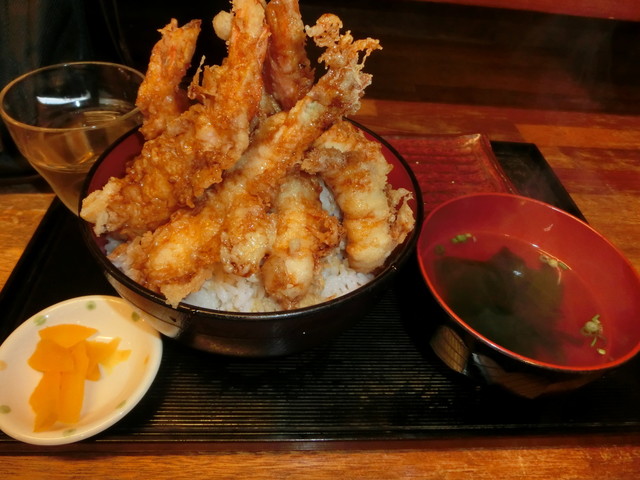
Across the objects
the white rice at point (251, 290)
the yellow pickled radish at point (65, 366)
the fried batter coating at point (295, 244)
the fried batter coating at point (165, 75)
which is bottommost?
the yellow pickled radish at point (65, 366)

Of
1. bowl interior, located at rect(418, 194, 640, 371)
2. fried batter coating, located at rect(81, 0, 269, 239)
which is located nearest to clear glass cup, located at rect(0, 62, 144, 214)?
fried batter coating, located at rect(81, 0, 269, 239)

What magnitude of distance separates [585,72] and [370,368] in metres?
3.42

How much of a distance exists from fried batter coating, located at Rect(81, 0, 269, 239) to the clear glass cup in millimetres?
300

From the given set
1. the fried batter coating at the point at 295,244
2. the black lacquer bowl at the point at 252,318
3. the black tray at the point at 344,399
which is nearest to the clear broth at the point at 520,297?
the black tray at the point at 344,399

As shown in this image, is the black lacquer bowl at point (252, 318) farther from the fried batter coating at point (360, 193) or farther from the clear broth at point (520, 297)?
the clear broth at point (520, 297)

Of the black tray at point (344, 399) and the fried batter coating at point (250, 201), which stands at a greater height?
the fried batter coating at point (250, 201)

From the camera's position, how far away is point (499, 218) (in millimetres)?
1823

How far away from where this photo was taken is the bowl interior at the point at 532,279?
4.81ft

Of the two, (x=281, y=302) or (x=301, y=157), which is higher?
(x=301, y=157)

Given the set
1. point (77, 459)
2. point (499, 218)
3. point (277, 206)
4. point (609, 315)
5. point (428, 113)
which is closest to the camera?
point (77, 459)

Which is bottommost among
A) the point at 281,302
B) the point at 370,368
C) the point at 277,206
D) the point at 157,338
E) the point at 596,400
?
the point at 596,400

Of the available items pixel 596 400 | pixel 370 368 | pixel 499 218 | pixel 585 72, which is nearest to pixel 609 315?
pixel 596 400

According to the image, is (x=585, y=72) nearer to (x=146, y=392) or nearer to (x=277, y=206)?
(x=277, y=206)

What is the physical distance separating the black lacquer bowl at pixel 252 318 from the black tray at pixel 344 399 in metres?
0.12
